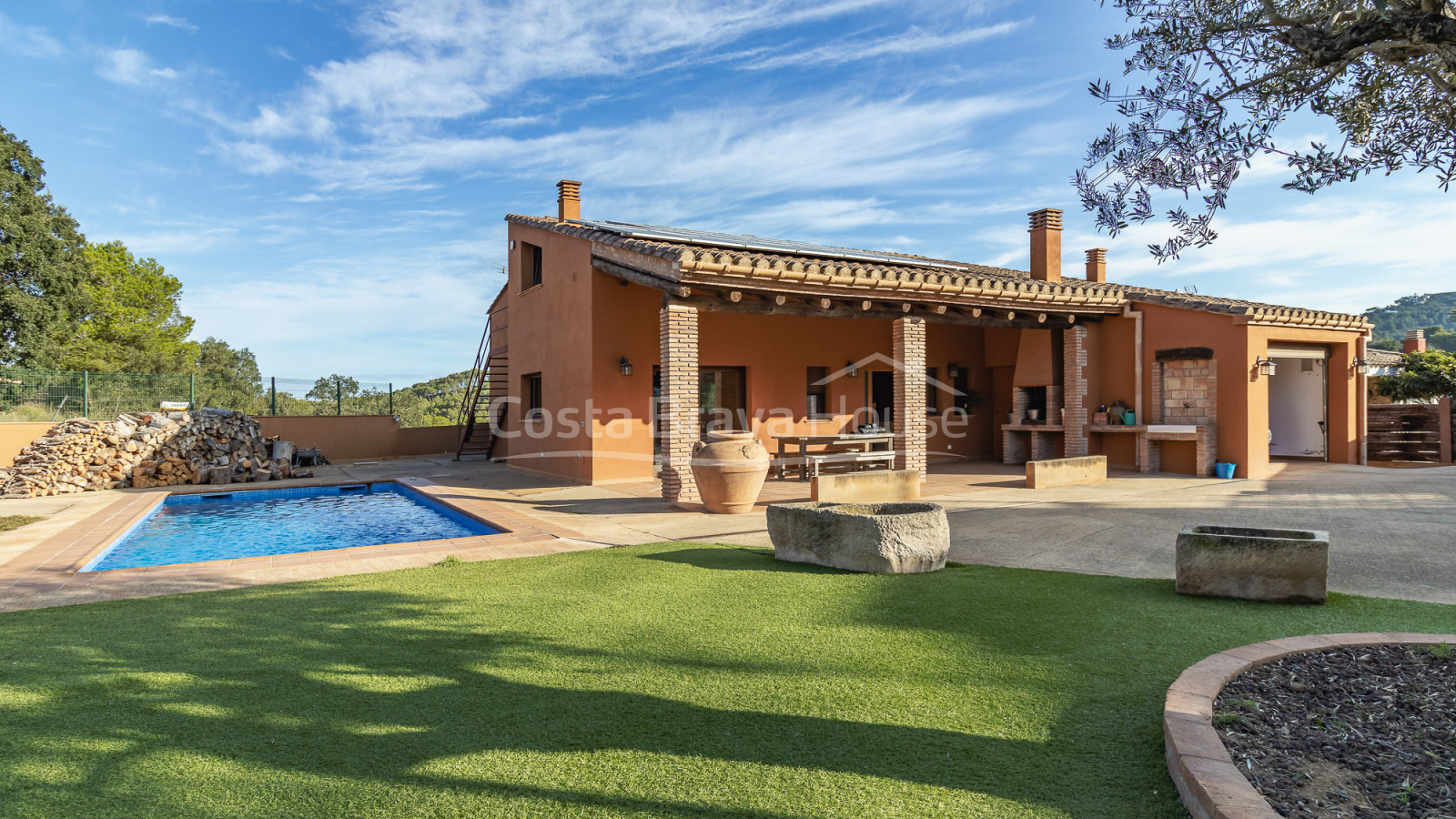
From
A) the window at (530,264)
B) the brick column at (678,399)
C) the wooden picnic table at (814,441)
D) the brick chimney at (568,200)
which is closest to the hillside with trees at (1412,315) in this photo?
the wooden picnic table at (814,441)

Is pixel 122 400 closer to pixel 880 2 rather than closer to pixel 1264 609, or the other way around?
pixel 880 2

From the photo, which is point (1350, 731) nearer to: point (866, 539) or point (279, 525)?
point (866, 539)

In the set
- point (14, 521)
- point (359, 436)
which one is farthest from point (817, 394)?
point (359, 436)

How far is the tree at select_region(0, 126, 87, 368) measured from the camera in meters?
24.3

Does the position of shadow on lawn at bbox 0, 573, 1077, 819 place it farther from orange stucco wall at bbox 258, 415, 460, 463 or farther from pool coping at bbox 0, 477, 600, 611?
orange stucco wall at bbox 258, 415, 460, 463

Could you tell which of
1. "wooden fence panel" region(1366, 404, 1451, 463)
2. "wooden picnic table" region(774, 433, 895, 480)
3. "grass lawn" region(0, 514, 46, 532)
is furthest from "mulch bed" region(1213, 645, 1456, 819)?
"wooden fence panel" region(1366, 404, 1451, 463)

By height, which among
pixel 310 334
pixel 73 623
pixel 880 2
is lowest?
pixel 73 623

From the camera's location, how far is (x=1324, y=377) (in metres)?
13.0

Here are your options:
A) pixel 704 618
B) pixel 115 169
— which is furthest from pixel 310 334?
pixel 704 618

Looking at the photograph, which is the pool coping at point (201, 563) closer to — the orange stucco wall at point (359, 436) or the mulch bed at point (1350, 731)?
the mulch bed at point (1350, 731)

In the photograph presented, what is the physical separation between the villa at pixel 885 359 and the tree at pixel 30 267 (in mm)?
21891

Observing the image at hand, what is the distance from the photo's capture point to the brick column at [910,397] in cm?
1053

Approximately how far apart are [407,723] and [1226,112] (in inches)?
190

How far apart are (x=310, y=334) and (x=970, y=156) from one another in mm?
21143
